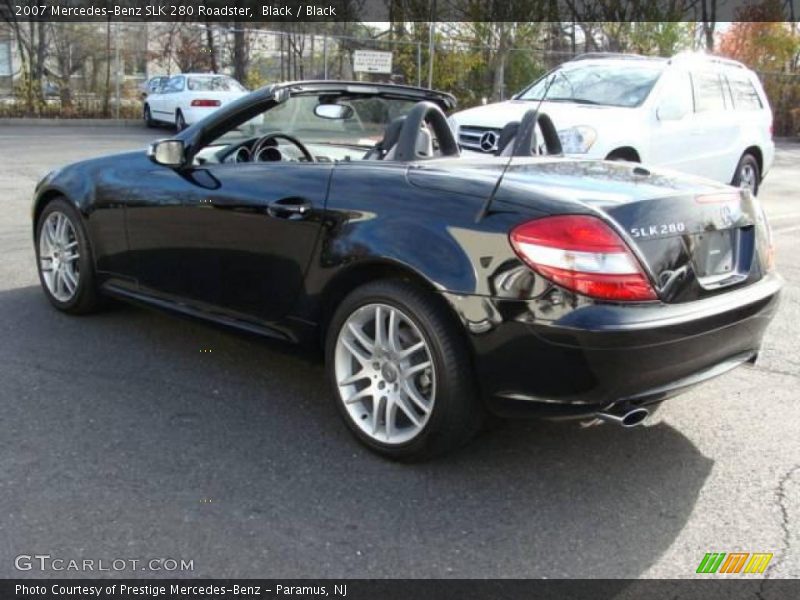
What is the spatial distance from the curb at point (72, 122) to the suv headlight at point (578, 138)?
17.1 m

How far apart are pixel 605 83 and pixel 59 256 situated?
615 cm

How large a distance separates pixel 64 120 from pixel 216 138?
65.0ft

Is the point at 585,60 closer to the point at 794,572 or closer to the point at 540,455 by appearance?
the point at 540,455

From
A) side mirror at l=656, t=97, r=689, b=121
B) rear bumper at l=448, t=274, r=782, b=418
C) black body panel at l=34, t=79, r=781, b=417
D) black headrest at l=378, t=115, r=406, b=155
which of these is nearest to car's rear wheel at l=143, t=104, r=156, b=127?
side mirror at l=656, t=97, r=689, b=121

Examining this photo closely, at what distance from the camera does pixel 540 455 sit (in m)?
3.49

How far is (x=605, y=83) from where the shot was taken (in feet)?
29.7

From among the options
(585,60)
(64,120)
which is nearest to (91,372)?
(585,60)

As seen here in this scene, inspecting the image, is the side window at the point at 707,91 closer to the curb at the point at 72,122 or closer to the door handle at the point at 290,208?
the door handle at the point at 290,208

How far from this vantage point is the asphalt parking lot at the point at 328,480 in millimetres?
2732

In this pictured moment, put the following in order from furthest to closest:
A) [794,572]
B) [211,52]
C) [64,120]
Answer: [211,52], [64,120], [794,572]

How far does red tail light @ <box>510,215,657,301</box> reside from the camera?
2902 mm

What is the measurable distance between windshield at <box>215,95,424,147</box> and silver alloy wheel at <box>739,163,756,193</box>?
718 centimetres

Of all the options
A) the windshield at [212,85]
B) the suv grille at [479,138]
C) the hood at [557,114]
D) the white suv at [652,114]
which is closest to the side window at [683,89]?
the white suv at [652,114]

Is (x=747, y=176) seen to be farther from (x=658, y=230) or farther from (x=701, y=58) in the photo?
(x=658, y=230)
